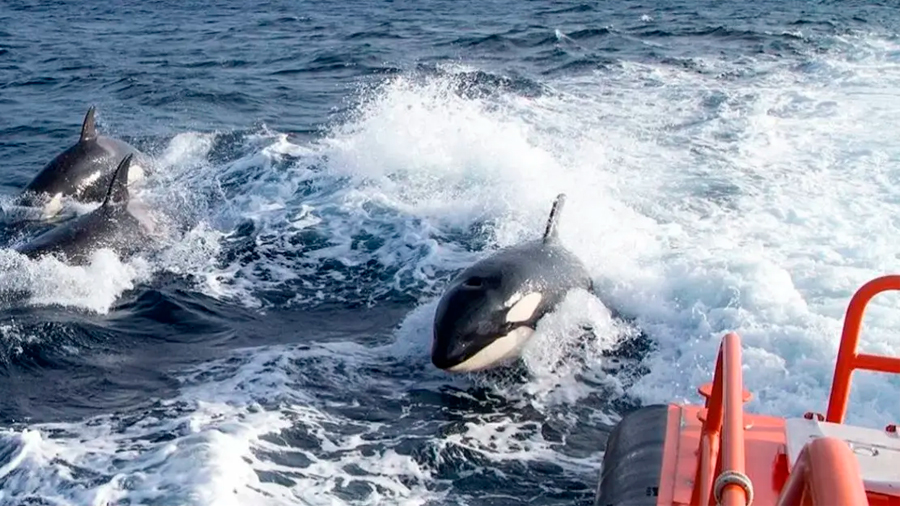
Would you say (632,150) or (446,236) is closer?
(446,236)

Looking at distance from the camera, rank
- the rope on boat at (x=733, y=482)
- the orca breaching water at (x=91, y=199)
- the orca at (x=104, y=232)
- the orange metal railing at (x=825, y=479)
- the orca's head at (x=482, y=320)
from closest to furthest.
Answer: the orange metal railing at (x=825, y=479) → the rope on boat at (x=733, y=482) → the orca's head at (x=482, y=320) → the orca at (x=104, y=232) → the orca breaching water at (x=91, y=199)

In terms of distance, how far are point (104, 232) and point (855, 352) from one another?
10.1 metres

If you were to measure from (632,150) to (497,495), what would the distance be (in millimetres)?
11040

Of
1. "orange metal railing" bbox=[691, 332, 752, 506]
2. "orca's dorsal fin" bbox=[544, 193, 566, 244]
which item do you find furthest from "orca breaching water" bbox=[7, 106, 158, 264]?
"orange metal railing" bbox=[691, 332, 752, 506]

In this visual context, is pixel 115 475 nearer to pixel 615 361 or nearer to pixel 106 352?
pixel 106 352

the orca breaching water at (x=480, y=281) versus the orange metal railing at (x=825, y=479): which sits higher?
the orange metal railing at (x=825, y=479)

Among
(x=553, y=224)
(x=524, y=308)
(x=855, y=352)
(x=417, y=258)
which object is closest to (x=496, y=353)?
(x=524, y=308)

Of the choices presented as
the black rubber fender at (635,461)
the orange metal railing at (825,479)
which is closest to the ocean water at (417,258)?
the black rubber fender at (635,461)

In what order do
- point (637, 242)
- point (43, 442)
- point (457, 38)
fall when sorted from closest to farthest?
A: point (43, 442) → point (637, 242) → point (457, 38)

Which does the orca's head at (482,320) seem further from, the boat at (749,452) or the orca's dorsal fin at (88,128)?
the orca's dorsal fin at (88,128)

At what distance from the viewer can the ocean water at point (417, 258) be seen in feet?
27.9

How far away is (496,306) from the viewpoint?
9.77 metres

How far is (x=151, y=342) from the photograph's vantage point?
430 inches

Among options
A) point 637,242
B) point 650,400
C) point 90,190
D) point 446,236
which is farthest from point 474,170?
point 650,400
